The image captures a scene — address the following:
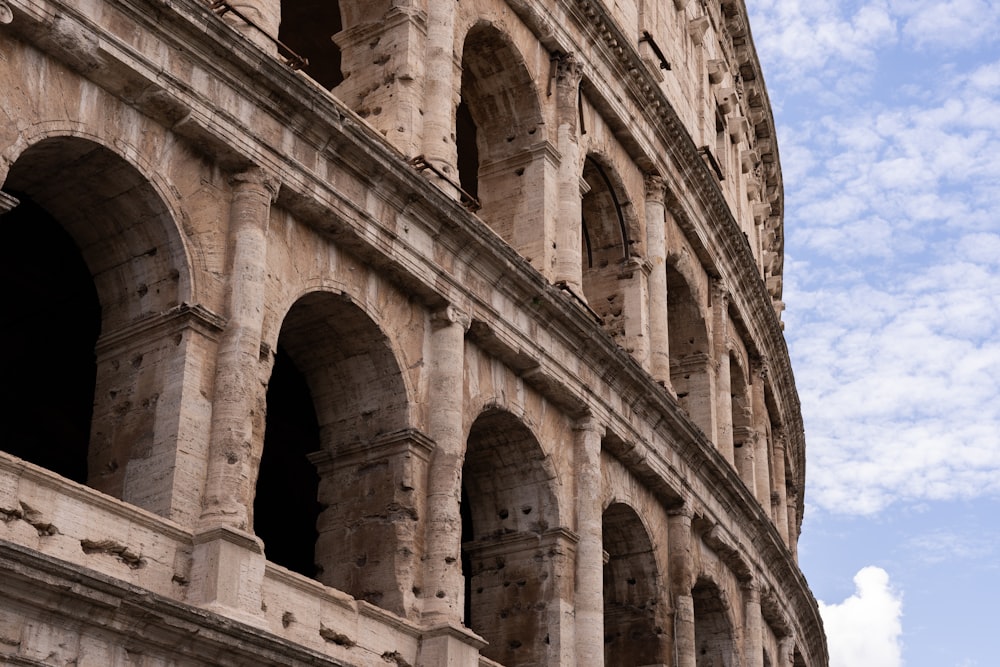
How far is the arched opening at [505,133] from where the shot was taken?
62.3ft

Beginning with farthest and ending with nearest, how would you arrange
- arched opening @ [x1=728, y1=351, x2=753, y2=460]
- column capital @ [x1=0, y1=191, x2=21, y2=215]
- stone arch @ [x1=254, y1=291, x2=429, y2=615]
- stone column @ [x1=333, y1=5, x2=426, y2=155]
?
arched opening @ [x1=728, y1=351, x2=753, y2=460] < stone column @ [x1=333, y1=5, x2=426, y2=155] < stone arch @ [x1=254, y1=291, x2=429, y2=615] < column capital @ [x1=0, y1=191, x2=21, y2=215]

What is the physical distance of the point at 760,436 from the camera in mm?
27031

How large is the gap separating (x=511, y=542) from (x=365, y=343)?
333cm

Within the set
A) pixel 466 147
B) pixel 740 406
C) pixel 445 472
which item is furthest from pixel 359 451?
pixel 740 406

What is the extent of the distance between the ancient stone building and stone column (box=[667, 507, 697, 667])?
0.04 meters

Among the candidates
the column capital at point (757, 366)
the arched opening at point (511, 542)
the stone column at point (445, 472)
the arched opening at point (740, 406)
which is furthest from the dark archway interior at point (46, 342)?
the column capital at point (757, 366)

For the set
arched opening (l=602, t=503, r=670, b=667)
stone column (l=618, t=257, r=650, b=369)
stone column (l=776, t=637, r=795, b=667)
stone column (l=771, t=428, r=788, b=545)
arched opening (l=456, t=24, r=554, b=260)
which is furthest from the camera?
stone column (l=771, t=428, r=788, b=545)

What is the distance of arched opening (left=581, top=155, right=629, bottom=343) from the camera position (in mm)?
21516

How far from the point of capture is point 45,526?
11172 mm

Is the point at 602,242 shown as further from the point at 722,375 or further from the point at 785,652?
the point at 785,652

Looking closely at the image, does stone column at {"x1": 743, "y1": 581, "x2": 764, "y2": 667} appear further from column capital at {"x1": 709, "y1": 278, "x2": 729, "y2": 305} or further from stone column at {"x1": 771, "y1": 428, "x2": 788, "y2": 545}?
stone column at {"x1": 771, "y1": 428, "x2": 788, "y2": 545}

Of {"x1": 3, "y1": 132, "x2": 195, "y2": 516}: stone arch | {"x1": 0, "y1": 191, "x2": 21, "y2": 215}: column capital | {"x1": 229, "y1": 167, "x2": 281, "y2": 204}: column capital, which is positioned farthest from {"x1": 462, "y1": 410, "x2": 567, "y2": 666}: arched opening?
{"x1": 0, "y1": 191, "x2": 21, "y2": 215}: column capital

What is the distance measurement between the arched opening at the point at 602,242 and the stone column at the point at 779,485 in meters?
8.44

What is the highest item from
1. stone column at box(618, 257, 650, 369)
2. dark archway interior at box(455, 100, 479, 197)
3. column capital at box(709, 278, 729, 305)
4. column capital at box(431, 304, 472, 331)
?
dark archway interior at box(455, 100, 479, 197)
